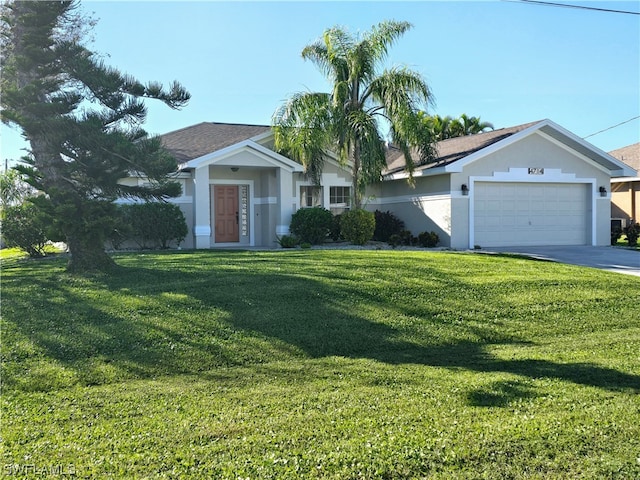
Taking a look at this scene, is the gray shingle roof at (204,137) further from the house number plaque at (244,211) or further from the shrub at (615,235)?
the shrub at (615,235)

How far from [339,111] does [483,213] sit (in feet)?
19.9

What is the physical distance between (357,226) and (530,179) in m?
6.61

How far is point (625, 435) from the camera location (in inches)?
181

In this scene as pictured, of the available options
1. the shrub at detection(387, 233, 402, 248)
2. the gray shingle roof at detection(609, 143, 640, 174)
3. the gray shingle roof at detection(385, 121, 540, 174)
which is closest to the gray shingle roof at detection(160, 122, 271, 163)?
the gray shingle roof at detection(385, 121, 540, 174)

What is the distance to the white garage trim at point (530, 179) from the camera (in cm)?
1967

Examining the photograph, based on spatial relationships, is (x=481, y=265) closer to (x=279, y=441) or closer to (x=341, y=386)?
(x=341, y=386)

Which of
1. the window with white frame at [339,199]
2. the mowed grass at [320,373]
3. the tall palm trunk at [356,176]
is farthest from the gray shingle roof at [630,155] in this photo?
the mowed grass at [320,373]

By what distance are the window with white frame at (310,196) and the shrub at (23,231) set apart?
8.72m

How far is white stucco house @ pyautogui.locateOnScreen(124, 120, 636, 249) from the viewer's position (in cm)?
1941

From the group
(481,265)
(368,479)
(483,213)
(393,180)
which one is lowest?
(368,479)

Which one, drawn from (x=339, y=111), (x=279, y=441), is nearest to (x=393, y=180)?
(x=339, y=111)

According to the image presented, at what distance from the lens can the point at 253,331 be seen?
7566 mm

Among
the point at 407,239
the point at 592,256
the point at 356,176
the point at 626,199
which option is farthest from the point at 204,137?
the point at 626,199

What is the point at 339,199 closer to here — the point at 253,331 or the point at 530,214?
the point at 530,214
